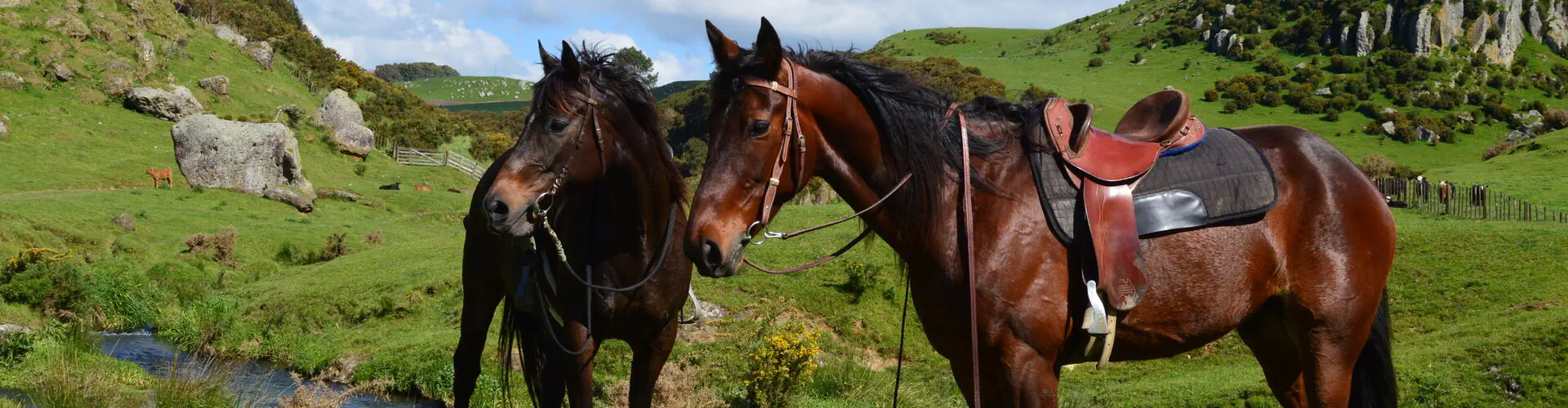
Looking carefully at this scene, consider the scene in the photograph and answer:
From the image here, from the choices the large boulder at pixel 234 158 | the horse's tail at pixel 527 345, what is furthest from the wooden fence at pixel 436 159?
the horse's tail at pixel 527 345

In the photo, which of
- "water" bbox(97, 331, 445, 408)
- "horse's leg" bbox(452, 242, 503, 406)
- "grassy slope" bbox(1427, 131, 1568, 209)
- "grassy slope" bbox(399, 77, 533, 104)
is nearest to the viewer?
"horse's leg" bbox(452, 242, 503, 406)

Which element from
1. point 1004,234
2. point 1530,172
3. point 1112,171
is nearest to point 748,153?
point 1004,234

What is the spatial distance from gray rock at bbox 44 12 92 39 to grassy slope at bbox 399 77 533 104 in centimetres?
6839

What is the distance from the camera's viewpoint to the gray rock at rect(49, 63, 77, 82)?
2816 cm

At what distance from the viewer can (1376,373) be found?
3684 mm

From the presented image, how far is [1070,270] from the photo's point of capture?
3.08m

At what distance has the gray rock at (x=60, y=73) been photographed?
28156mm

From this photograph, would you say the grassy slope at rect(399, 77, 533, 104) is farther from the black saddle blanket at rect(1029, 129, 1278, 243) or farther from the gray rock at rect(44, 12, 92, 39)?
the black saddle blanket at rect(1029, 129, 1278, 243)

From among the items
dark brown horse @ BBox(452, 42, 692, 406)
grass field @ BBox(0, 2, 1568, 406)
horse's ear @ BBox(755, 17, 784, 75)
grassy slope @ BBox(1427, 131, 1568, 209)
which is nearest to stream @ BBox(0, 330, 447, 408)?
grass field @ BBox(0, 2, 1568, 406)

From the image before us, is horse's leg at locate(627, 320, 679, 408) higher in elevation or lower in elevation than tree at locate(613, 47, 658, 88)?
lower

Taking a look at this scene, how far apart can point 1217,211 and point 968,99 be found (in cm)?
99

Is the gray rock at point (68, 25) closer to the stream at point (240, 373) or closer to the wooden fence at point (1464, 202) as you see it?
the stream at point (240, 373)

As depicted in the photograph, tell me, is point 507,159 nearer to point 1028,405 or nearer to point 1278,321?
point 1028,405

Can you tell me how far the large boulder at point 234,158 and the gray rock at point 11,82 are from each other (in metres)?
8.15
